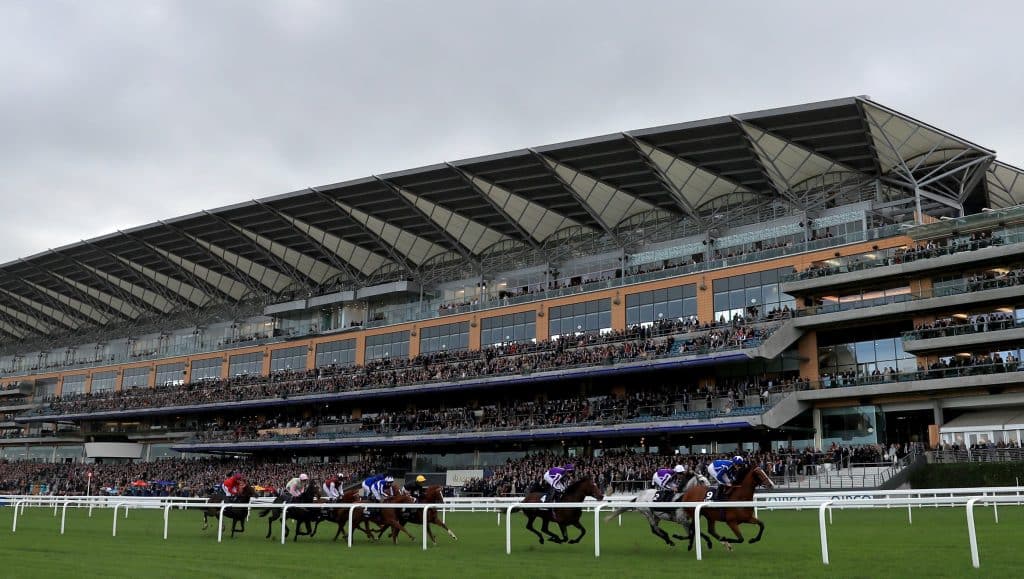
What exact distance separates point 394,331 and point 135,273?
2384 cm

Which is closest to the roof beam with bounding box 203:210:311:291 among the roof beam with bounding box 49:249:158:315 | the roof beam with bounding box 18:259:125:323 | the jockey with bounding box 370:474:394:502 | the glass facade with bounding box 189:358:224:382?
the glass facade with bounding box 189:358:224:382

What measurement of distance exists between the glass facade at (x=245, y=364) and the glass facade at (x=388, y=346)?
11243mm

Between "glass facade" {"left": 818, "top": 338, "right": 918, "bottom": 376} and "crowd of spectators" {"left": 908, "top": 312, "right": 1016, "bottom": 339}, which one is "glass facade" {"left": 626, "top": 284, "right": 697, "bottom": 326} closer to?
"glass facade" {"left": 818, "top": 338, "right": 918, "bottom": 376}

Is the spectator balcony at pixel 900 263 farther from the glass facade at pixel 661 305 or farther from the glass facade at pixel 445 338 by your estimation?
the glass facade at pixel 445 338

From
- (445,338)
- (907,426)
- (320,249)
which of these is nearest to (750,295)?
(907,426)

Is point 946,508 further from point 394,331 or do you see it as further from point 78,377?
point 78,377

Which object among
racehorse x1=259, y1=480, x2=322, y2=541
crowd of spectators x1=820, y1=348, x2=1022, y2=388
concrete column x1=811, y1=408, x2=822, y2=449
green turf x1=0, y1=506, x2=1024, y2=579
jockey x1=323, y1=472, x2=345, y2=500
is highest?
crowd of spectators x1=820, y1=348, x2=1022, y2=388

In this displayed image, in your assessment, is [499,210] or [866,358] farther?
[499,210]

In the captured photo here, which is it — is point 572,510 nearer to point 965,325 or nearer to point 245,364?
point 965,325

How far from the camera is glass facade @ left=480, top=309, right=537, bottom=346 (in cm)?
5219

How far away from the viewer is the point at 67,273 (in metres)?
72.9

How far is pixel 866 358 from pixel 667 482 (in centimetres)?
3025

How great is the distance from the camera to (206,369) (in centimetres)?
7169

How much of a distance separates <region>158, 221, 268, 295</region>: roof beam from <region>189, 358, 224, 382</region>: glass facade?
21.9ft
